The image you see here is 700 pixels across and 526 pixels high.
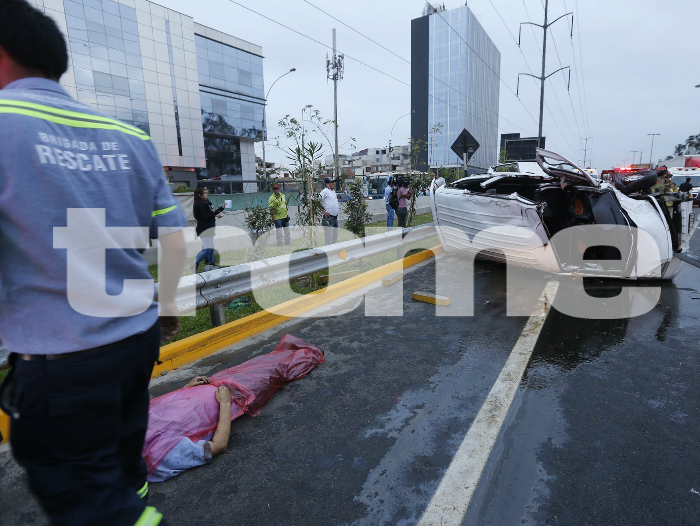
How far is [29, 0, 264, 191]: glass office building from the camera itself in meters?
29.3

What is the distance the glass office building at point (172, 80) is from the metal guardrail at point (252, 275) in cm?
2752

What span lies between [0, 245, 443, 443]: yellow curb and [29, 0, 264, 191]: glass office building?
27788 mm

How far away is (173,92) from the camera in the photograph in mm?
35281

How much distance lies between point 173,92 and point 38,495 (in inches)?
1564

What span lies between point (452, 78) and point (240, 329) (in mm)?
90484

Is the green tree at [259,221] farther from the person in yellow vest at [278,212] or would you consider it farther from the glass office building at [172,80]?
the glass office building at [172,80]

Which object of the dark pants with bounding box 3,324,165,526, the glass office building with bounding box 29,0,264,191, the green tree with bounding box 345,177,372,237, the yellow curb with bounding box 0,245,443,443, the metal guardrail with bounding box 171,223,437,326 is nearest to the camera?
the dark pants with bounding box 3,324,165,526

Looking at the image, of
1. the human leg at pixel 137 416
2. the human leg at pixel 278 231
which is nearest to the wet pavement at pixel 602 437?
the human leg at pixel 137 416

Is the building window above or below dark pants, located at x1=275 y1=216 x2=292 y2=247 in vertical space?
above

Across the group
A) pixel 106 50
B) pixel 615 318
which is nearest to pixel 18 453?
pixel 615 318

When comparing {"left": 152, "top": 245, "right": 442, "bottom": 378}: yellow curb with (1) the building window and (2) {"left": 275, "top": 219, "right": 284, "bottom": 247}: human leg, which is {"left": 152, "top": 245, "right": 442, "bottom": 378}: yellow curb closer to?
(2) {"left": 275, "top": 219, "right": 284, "bottom": 247}: human leg

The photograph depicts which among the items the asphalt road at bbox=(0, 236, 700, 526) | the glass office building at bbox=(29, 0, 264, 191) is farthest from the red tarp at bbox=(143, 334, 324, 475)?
the glass office building at bbox=(29, 0, 264, 191)

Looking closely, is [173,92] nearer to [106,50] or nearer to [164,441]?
[106,50]

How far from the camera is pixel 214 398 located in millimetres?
2674
